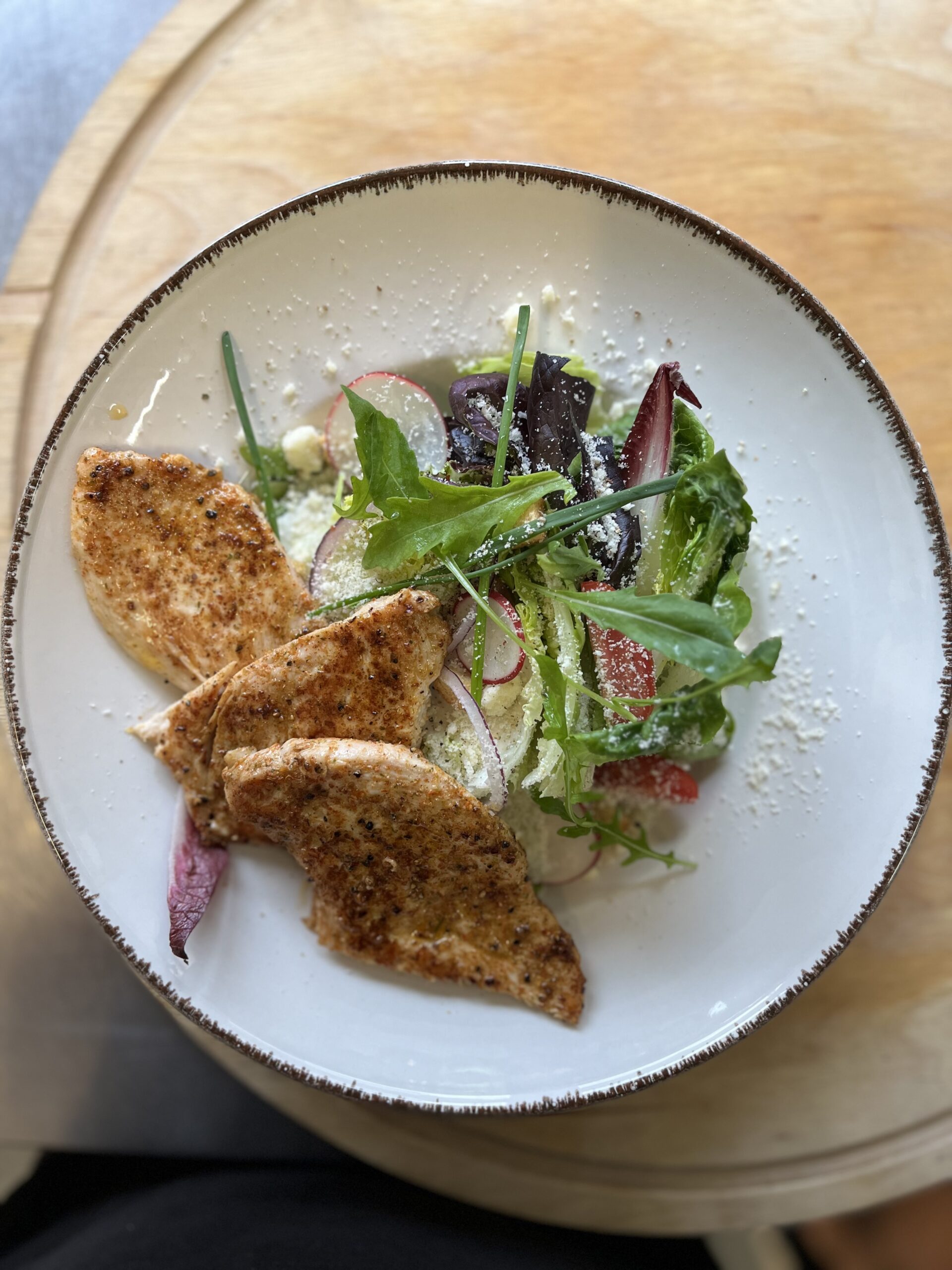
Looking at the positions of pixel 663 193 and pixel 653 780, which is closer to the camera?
pixel 653 780

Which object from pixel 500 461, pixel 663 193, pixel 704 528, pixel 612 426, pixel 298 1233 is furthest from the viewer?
pixel 298 1233

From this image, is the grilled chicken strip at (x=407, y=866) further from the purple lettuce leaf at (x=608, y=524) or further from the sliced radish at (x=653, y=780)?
the purple lettuce leaf at (x=608, y=524)

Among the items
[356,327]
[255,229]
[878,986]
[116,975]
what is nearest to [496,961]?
[878,986]

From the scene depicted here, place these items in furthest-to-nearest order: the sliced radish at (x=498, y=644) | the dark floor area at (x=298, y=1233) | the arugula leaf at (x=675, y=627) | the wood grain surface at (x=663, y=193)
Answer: the dark floor area at (x=298, y=1233), the wood grain surface at (x=663, y=193), the sliced radish at (x=498, y=644), the arugula leaf at (x=675, y=627)

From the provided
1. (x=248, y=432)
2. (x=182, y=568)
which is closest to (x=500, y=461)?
(x=248, y=432)

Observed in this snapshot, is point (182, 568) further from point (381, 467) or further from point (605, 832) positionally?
point (605, 832)

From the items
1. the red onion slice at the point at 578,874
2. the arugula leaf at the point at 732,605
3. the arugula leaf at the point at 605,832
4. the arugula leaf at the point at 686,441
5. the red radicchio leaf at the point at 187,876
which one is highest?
the arugula leaf at the point at 686,441

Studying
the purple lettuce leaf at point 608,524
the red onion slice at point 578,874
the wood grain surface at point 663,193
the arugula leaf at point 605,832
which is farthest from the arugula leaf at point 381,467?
the red onion slice at point 578,874
